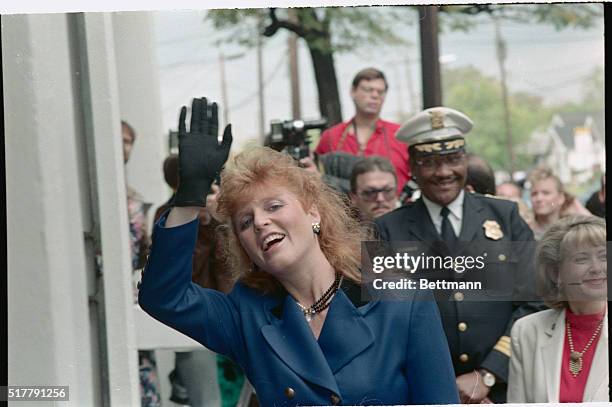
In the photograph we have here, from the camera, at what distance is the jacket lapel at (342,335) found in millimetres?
2932

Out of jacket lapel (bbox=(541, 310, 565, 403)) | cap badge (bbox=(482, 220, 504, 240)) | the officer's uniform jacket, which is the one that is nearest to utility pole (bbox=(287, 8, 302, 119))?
the officer's uniform jacket

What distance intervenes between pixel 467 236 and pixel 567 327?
395mm

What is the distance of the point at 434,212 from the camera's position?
3.18 metres

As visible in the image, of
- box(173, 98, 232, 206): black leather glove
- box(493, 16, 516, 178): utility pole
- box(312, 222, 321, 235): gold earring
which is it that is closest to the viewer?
box(173, 98, 232, 206): black leather glove

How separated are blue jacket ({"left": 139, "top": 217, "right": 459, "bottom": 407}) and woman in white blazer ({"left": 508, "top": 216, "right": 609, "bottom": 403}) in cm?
32

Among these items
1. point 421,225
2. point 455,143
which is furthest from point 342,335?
point 455,143

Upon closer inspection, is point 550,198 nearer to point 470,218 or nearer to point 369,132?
point 470,218

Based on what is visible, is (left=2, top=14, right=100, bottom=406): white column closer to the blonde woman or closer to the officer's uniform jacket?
the officer's uniform jacket

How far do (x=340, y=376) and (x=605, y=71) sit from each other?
115cm

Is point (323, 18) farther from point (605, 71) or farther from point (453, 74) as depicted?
point (605, 71)

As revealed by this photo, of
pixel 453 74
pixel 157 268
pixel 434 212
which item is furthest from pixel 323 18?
pixel 157 268

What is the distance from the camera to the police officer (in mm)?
3125

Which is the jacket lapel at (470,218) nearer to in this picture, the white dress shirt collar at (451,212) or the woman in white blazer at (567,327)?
the white dress shirt collar at (451,212)

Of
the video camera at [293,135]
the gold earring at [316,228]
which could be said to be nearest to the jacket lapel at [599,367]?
the gold earring at [316,228]
